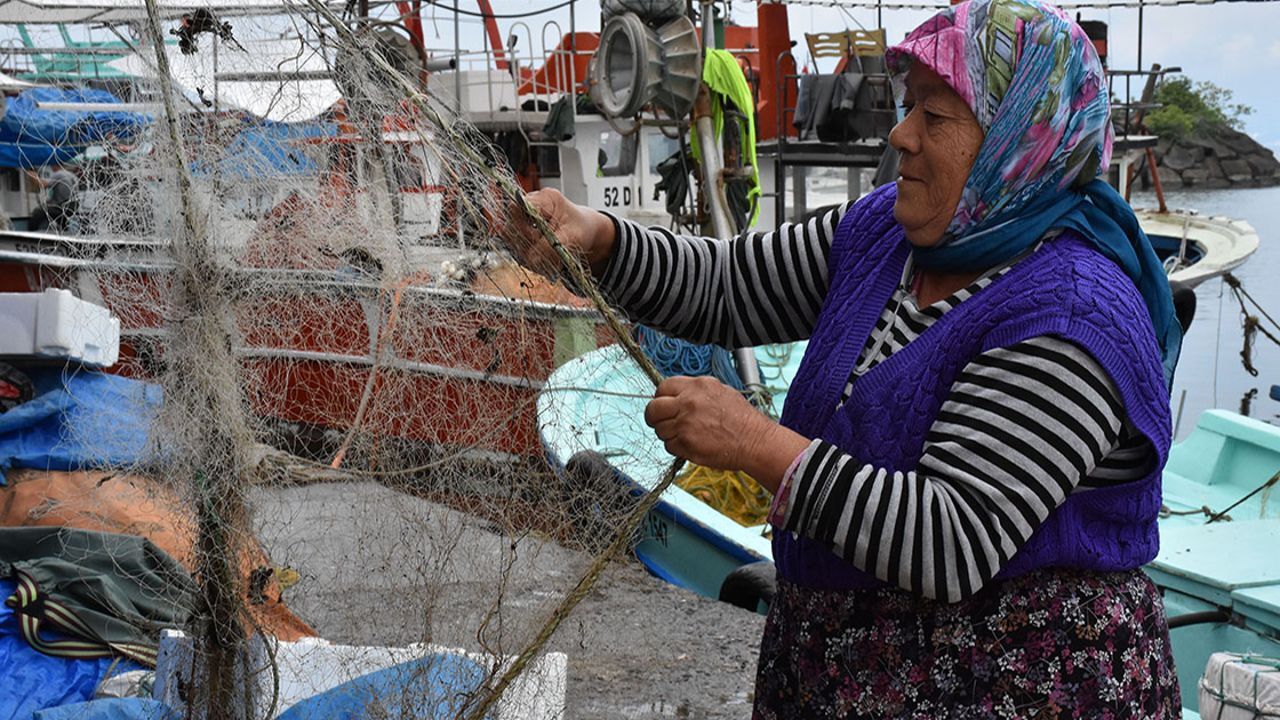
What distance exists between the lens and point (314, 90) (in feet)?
5.92

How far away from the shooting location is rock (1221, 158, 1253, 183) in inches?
1853

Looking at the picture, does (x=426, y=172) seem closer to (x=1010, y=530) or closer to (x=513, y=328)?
(x=513, y=328)

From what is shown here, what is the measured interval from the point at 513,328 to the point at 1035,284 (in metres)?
0.83

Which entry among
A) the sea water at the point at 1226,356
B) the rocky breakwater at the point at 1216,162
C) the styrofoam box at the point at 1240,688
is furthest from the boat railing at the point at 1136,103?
the rocky breakwater at the point at 1216,162

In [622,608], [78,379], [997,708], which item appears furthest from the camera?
[78,379]

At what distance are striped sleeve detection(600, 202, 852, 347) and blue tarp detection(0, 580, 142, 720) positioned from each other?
1623 mm

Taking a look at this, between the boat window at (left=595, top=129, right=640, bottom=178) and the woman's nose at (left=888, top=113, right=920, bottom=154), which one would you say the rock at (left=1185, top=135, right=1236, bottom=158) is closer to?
the boat window at (left=595, top=129, right=640, bottom=178)

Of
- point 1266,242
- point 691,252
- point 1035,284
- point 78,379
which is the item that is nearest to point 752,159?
point 78,379

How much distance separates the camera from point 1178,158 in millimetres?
45094

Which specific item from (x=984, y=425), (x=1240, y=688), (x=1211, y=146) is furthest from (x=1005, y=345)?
(x=1211, y=146)

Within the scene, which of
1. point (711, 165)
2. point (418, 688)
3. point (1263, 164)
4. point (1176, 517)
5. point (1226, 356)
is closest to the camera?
point (418, 688)

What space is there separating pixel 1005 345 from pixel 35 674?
2.28 metres

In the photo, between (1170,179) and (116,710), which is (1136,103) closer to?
(116,710)

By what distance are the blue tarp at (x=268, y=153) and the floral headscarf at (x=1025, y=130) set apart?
0.93 m
